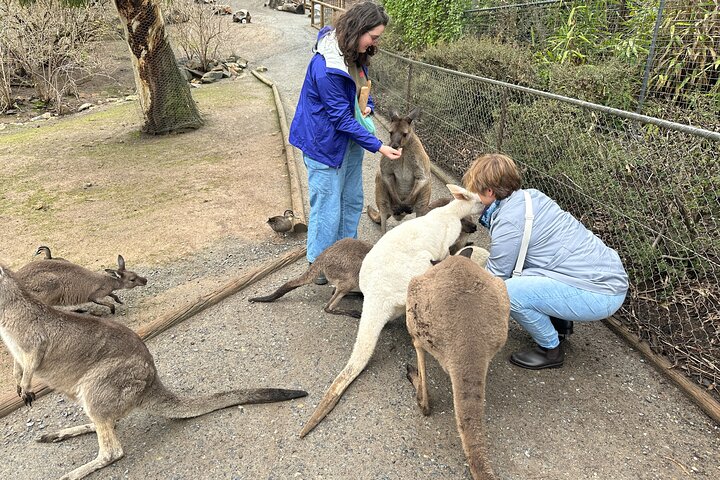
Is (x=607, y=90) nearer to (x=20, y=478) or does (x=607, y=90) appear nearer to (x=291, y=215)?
(x=291, y=215)

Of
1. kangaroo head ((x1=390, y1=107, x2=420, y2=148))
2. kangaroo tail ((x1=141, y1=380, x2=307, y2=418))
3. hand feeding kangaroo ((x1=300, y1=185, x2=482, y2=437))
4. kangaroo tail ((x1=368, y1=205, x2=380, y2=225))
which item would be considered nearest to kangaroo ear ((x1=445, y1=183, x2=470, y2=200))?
hand feeding kangaroo ((x1=300, y1=185, x2=482, y2=437))

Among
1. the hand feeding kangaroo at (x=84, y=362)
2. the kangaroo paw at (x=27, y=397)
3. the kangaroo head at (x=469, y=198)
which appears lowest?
the kangaroo paw at (x=27, y=397)

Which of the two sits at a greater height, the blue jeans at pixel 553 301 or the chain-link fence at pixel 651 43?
the chain-link fence at pixel 651 43

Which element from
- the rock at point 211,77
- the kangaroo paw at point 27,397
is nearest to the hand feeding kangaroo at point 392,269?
the kangaroo paw at point 27,397

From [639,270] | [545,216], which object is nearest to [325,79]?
[545,216]

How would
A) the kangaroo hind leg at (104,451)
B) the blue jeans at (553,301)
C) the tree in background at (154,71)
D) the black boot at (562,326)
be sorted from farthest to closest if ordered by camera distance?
1. the tree in background at (154,71)
2. the black boot at (562,326)
3. the blue jeans at (553,301)
4. the kangaroo hind leg at (104,451)

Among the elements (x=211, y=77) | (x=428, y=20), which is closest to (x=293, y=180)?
(x=428, y=20)

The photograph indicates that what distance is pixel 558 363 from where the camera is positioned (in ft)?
9.12

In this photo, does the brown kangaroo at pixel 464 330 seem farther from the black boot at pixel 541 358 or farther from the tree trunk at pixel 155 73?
the tree trunk at pixel 155 73

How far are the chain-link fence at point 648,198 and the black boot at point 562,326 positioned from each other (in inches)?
17.8

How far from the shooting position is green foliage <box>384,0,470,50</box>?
8023mm

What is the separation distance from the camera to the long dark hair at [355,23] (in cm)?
293

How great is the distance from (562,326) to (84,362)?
8.49ft

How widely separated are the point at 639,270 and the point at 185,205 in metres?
4.51
